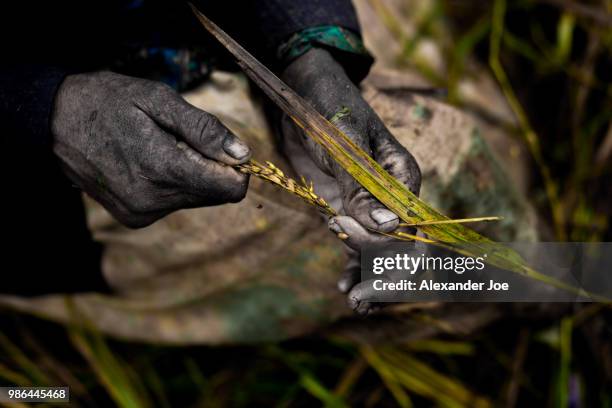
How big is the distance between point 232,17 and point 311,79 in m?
0.23

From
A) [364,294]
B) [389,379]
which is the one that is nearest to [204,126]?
[364,294]

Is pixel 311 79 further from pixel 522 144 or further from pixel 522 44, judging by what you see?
pixel 522 44

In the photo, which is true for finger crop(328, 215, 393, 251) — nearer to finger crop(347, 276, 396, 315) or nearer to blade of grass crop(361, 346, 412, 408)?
finger crop(347, 276, 396, 315)

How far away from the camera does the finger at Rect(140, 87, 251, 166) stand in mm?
706

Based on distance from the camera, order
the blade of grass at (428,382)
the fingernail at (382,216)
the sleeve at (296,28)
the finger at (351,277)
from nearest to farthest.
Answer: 1. the fingernail at (382,216)
2. the finger at (351,277)
3. the sleeve at (296,28)
4. the blade of grass at (428,382)

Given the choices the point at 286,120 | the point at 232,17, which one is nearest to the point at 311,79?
the point at 286,120

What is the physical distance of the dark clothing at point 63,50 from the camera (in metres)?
0.84

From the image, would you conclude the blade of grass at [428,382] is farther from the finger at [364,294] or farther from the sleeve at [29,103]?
the sleeve at [29,103]

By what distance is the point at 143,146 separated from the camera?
753mm

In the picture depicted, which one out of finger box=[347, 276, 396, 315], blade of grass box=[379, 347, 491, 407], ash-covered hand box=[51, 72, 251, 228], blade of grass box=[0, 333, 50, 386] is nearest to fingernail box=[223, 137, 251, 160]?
ash-covered hand box=[51, 72, 251, 228]

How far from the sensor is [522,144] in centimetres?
155

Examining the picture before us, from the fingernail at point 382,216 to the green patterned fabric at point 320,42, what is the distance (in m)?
0.35

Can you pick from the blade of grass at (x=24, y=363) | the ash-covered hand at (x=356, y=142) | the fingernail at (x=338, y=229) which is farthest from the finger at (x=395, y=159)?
the blade of grass at (x=24, y=363)

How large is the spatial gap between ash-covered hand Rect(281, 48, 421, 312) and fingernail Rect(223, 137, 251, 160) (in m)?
0.13
